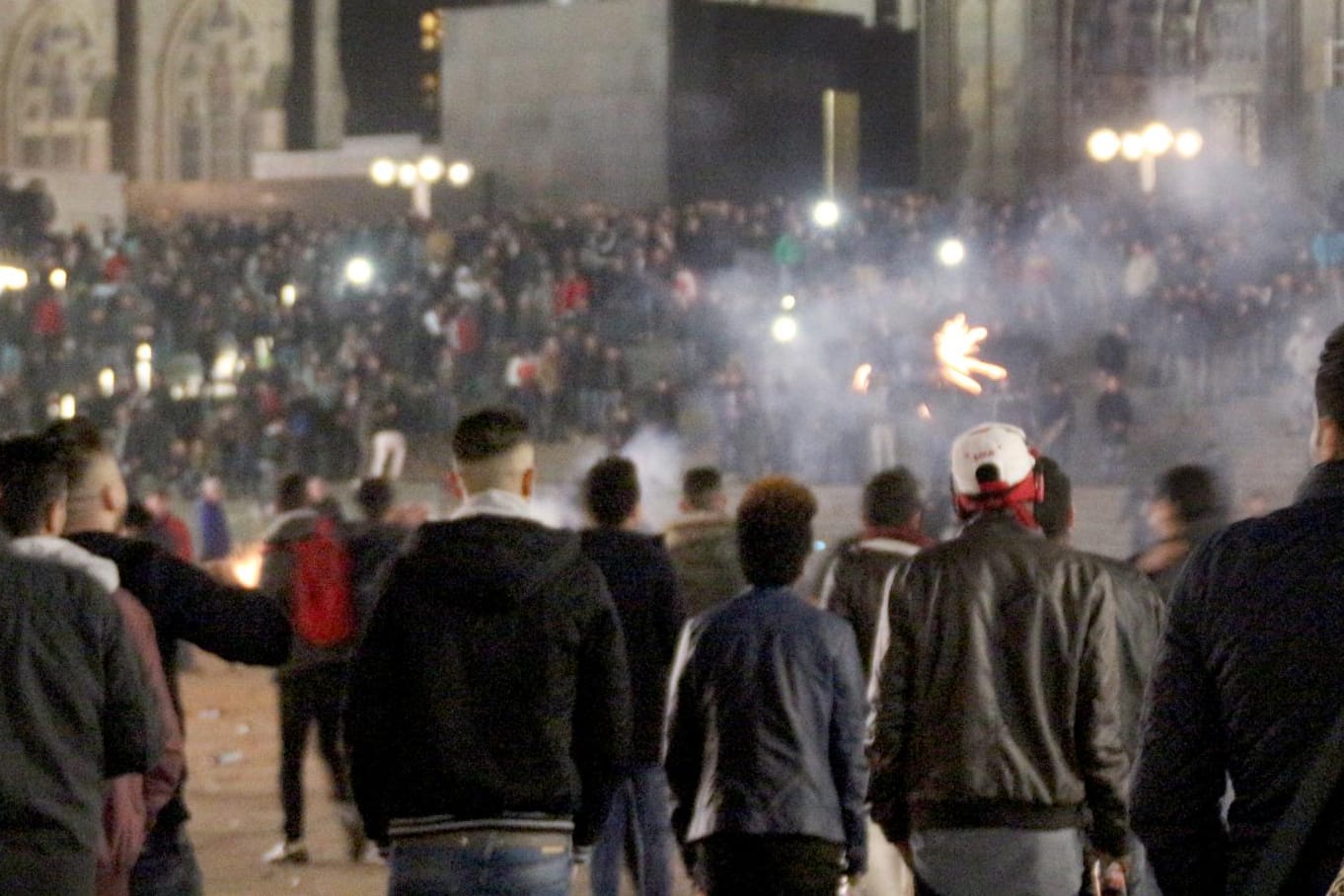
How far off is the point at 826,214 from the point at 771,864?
2115 cm

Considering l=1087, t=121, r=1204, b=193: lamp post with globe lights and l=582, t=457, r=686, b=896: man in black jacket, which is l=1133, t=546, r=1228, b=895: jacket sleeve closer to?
l=582, t=457, r=686, b=896: man in black jacket

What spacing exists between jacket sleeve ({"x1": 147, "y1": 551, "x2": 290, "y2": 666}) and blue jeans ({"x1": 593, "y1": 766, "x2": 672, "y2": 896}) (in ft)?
8.47

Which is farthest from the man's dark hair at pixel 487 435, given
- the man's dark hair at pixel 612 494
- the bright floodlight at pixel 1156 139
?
the bright floodlight at pixel 1156 139

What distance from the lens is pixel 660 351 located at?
25.6m

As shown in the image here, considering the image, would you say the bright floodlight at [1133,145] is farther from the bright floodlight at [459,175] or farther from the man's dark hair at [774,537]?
the man's dark hair at [774,537]

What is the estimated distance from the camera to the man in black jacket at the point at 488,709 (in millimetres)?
4199

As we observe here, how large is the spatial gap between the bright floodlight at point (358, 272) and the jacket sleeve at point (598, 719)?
79.6 ft

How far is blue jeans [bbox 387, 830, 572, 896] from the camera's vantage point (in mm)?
4199

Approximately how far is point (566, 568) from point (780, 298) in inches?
844

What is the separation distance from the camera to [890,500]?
6262mm

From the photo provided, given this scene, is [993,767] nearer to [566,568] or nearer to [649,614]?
[566,568]

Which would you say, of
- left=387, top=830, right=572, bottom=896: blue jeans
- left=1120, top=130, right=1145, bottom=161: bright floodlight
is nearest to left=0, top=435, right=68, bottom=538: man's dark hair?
left=387, top=830, right=572, bottom=896: blue jeans

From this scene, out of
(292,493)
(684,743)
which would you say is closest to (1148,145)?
(292,493)

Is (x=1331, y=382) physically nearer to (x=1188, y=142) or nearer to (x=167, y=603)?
(x=167, y=603)
